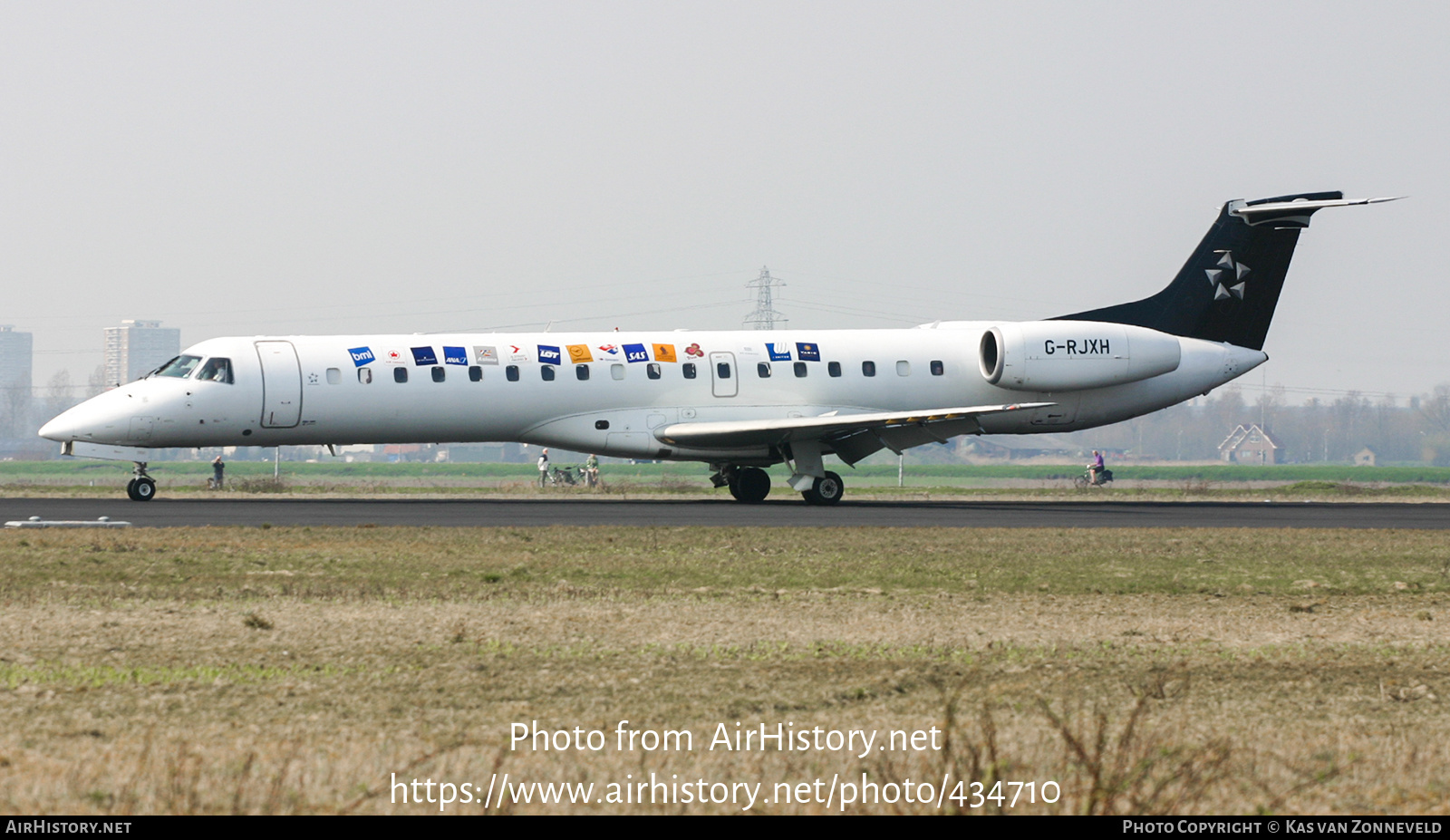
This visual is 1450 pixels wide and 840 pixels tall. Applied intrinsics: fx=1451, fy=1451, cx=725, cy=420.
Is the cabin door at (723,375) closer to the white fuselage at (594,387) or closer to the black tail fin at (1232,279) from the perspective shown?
the white fuselage at (594,387)

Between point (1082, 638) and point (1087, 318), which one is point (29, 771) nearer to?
point (1082, 638)

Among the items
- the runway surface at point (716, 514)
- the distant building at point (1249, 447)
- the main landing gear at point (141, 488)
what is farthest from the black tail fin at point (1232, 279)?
the distant building at point (1249, 447)

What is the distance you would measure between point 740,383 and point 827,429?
8.61ft

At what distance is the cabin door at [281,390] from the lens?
1131 inches

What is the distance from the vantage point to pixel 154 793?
20.0 feet

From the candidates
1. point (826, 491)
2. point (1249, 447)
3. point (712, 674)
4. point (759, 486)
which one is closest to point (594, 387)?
point (759, 486)

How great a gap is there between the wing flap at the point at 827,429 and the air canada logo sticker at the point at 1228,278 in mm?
6468

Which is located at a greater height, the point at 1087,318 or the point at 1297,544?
the point at 1087,318

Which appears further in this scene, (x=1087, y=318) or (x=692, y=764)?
(x=1087, y=318)

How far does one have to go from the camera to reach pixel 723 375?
31047 millimetres

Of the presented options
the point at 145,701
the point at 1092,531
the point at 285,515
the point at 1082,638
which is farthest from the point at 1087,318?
the point at 145,701

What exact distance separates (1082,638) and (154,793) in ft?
24.0

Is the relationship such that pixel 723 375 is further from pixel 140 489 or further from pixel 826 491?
pixel 140 489
